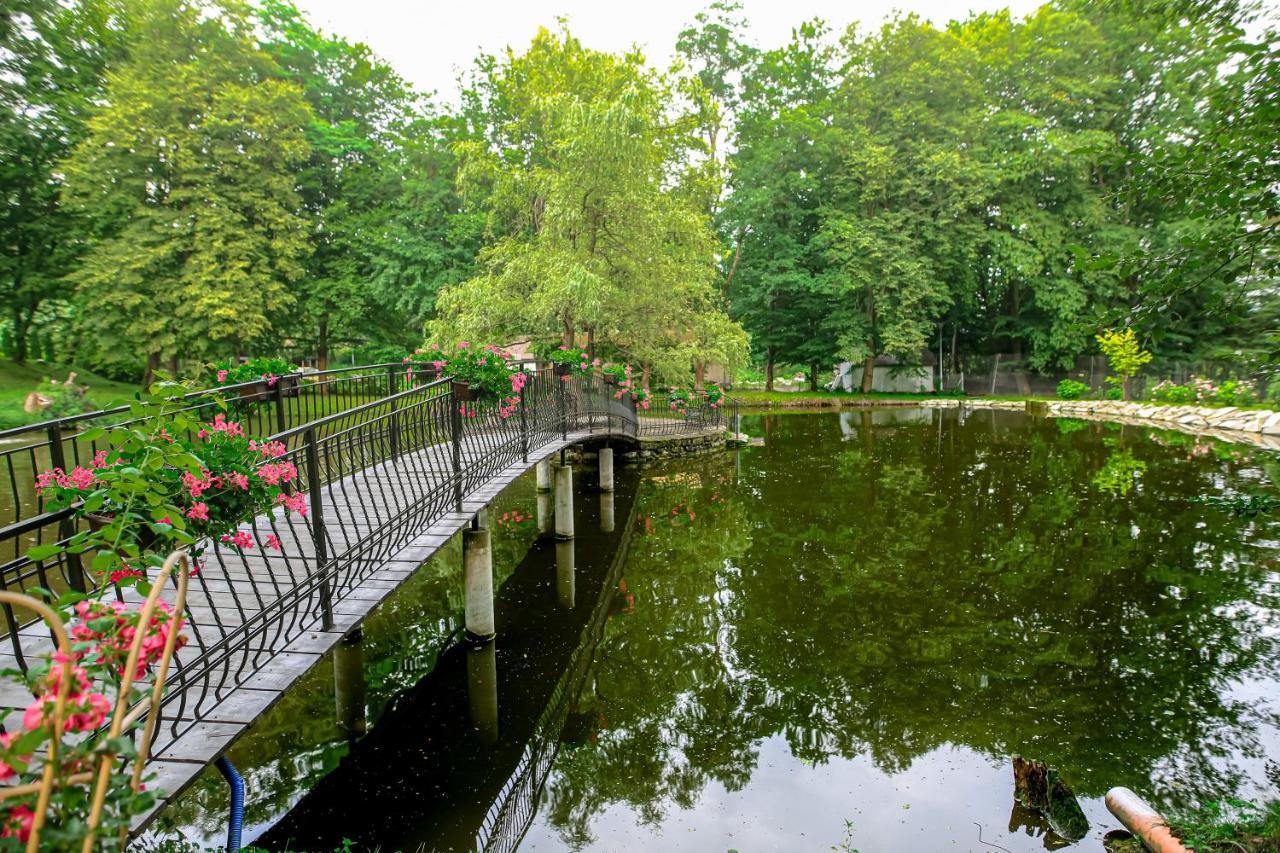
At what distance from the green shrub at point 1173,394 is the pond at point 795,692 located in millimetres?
16855

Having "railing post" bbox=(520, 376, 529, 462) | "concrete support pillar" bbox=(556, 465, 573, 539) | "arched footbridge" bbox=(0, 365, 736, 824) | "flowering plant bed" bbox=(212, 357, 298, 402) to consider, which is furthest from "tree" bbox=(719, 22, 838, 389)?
"flowering plant bed" bbox=(212, 357, 298, 402)

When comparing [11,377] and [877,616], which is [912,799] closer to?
[877,616]

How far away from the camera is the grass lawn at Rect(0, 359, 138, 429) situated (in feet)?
54.7

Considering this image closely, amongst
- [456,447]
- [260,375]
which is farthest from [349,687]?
[260,375]

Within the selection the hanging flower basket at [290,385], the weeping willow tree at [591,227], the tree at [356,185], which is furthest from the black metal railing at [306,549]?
the tree at [356,185]

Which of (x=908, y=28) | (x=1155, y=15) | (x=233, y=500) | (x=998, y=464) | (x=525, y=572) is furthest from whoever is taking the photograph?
(x=908, y=28)

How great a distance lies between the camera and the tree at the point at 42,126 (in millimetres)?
18594

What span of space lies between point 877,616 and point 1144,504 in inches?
312

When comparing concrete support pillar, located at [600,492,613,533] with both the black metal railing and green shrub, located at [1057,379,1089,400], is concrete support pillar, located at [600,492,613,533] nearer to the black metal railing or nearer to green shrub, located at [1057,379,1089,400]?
the black metal railing

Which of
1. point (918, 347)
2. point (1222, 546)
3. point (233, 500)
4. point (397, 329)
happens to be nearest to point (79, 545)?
point (233, 500)

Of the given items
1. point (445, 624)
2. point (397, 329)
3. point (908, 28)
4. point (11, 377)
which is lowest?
Result: point (445, 624)

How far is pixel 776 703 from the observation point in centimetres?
586

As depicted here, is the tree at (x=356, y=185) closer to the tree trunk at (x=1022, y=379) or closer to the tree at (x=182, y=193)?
the tree at (x=182, y=193)

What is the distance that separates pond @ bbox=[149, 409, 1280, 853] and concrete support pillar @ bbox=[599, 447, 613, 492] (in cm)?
169
